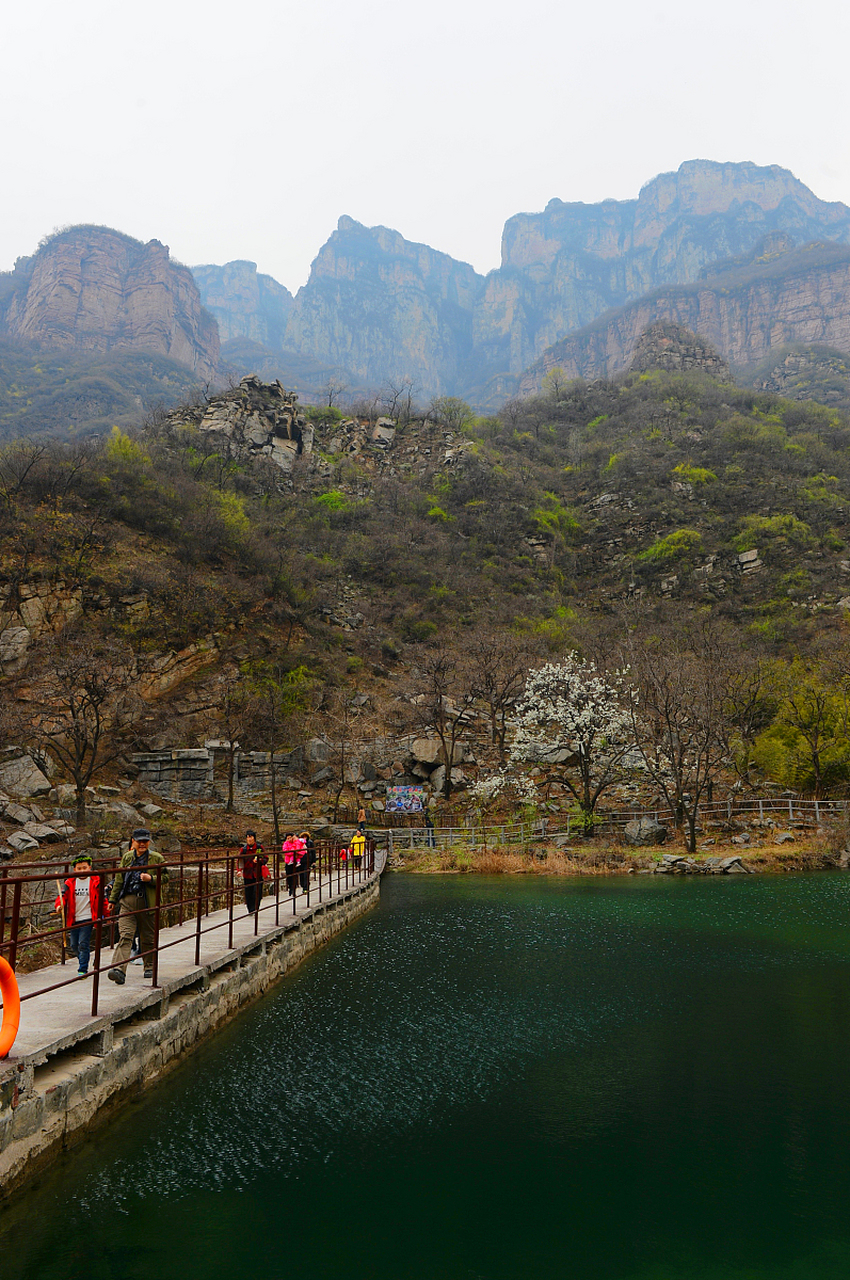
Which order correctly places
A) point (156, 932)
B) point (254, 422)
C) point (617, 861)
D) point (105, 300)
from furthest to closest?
1. point (105, 300)
2. point (254, 422)
3. point (617, 861)
4. point (156, 932)

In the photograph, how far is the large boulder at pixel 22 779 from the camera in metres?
27.1

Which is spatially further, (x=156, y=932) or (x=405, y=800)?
(x=405, y=800)

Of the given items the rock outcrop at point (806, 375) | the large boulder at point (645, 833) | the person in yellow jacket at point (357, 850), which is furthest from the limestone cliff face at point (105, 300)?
the large boulder at point (645, 833)

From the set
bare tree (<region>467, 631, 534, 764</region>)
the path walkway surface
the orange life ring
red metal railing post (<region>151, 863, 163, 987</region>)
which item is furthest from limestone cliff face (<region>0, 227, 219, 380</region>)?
the orange life ring

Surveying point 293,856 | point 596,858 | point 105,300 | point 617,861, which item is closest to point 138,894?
point 293,856

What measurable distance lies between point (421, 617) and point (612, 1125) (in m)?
43.7

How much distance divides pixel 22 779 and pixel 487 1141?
26287mm

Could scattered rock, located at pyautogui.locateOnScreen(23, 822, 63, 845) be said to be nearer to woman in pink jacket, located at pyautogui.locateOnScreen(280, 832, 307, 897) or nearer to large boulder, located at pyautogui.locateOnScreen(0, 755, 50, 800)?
large boulder, located at pyautogui.locateOnScreen(0, 755, 50, 800)

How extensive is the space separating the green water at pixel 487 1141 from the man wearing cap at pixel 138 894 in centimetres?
158

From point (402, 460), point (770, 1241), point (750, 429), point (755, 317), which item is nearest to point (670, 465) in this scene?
point (750, 429)

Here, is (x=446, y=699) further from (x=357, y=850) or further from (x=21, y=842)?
(x=21, y=842)

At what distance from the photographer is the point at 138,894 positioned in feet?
29.5

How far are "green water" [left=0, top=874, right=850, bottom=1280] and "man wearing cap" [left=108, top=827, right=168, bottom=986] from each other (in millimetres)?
1576

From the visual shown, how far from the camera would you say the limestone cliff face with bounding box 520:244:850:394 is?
137750mm
